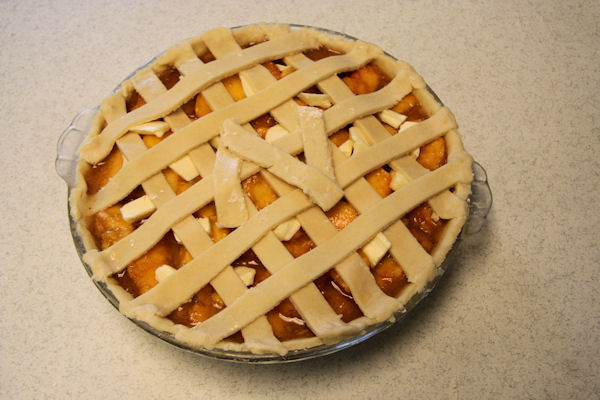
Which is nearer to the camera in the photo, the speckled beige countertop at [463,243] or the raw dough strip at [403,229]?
the raw dough strip at [403,229]

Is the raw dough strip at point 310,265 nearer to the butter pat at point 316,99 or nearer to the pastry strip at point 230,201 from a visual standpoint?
the pastry strip at point 230,201

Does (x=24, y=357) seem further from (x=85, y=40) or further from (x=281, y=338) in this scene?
(x=85, y=40)

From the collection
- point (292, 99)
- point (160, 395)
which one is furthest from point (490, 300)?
point (160, 395)

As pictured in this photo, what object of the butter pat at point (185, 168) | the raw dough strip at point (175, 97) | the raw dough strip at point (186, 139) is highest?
the raw dough strip at point (175, 97)

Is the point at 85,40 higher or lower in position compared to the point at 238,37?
higher

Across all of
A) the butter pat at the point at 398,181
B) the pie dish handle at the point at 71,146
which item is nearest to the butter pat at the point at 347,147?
the butter pat at the point at 398,181

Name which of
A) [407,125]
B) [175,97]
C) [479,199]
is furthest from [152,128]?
[479,199]

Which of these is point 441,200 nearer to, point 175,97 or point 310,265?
point 310,265
